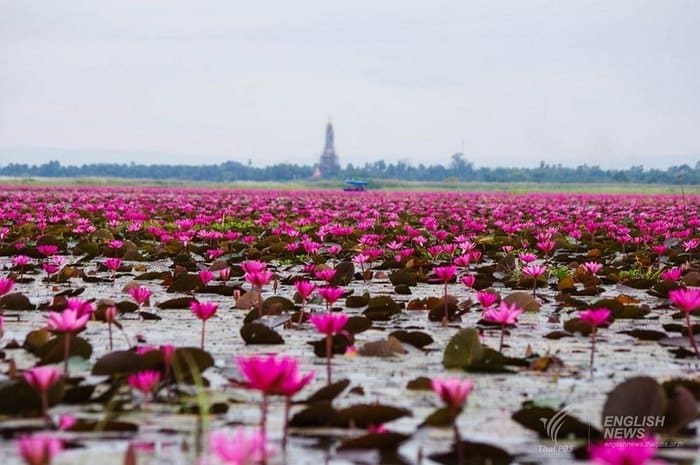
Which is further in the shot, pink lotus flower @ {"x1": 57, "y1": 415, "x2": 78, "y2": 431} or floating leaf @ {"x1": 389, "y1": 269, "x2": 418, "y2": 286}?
floating leaf @ {"x1": 389, "y1": 269, "x2": 418, "y2": 286}

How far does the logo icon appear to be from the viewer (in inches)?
85.0

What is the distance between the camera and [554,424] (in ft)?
7.14

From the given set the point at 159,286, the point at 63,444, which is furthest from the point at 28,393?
the point at 159,286

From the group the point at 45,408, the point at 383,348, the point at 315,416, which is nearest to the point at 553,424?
the point at 315,416

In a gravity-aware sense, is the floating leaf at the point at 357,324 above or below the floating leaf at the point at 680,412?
below

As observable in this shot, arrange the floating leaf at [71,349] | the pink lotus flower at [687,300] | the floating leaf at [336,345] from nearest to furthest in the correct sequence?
the floating leaf at [71,349] → the pink lotus flower at [687,300] → the floating leaf at [336,345]

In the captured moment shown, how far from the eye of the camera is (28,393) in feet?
7.38

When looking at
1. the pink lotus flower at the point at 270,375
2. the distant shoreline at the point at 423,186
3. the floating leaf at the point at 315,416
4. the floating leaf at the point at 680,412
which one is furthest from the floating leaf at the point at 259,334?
the distant shoreline at the point at 423,186

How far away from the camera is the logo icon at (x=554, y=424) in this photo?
85.0 inches

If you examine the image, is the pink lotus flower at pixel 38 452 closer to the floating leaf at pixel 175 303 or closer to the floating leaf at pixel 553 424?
the floating leaf at pixel 553 424

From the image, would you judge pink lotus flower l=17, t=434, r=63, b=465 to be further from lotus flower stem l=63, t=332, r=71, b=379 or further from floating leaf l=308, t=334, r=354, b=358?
floating leaf l=308, t=334, r=354, b=358

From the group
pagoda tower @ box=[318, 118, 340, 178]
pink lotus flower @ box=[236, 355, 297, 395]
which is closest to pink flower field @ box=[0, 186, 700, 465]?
pink lotus flower @ box=[236, 355, 297, 395]

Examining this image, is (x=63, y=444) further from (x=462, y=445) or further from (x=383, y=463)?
(x=462, y=445)

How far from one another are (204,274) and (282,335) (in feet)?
3.67
